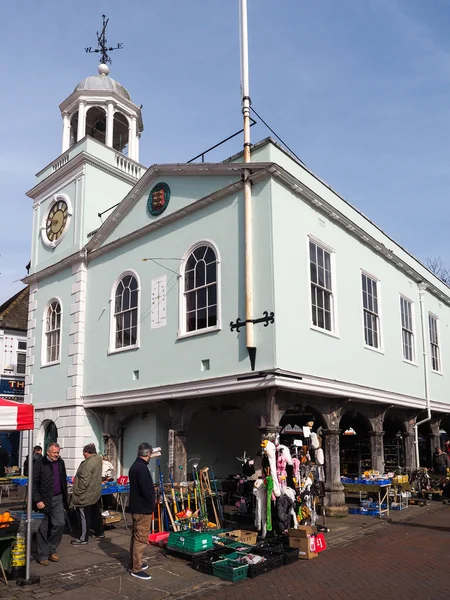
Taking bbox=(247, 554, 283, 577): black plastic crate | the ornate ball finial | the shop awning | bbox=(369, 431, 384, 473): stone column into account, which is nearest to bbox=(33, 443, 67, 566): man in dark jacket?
the shop awning

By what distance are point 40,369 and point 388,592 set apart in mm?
13269

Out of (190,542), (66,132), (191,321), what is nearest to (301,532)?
(190,542)

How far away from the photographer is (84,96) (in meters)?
19.2

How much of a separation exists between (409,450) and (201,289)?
9.72 metres

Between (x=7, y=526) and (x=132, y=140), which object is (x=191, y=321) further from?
(x=132, y=140)

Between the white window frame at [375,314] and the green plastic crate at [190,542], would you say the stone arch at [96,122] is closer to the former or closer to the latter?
the white window frame at [375,314]

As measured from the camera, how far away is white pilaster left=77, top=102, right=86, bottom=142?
1887cm

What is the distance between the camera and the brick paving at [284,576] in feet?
24.1

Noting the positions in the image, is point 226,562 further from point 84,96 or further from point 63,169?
point 84,96

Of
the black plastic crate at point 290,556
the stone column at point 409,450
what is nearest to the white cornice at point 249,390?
the stone column at point 409,450

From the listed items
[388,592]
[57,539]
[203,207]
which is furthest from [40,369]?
[388,592]

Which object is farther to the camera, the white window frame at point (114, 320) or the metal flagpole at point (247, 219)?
Answer: the white window frame at point (114, 320)

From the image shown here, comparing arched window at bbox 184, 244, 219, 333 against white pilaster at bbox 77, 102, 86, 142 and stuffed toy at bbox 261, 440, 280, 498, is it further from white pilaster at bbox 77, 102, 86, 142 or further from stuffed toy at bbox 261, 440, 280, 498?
white pilaster at bbox 77, 102, 86, 142

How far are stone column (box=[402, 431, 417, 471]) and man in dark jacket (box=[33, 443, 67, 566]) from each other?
12115mm
